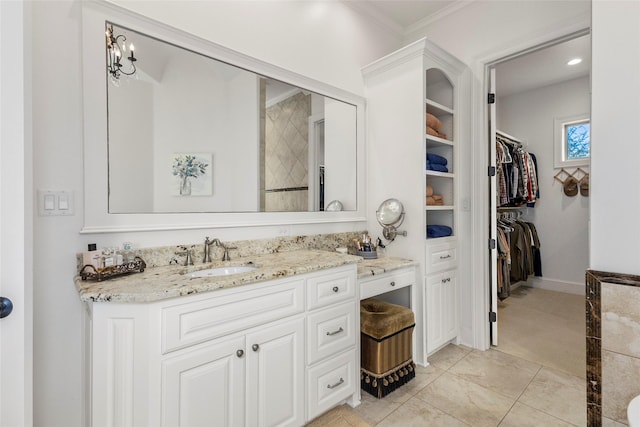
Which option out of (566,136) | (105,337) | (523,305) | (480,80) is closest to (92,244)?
(105,337)

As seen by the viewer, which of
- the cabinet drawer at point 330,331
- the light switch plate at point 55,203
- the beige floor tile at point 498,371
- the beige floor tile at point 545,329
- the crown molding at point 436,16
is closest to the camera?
the light switch plate at point 55,203

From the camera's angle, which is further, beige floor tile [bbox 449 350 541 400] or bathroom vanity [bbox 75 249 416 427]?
beige floor tile [bbox 449 350 541 400]

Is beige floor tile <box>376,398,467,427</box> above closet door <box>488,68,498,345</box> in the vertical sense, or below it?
below

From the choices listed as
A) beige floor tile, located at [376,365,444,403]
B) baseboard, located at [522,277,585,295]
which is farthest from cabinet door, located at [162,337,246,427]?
baseboard, located at [522,277,585,295]

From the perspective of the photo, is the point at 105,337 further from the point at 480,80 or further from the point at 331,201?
the point at 480,80

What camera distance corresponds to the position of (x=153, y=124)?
1672 millimetres

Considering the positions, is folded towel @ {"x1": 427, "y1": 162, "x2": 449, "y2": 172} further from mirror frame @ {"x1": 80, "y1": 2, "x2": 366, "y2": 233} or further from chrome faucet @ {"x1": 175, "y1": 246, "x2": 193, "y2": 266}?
chrome faucet @ {"x1": 175, "y1": 246, "x2": 193, "y2": 266}

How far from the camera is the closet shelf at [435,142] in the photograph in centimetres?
241

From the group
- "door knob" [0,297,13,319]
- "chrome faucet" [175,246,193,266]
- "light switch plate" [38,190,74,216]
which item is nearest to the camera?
"door knob" [0,297,13,319]

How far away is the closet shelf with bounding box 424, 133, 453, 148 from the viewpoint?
7.91ft

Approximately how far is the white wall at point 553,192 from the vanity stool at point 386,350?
355 centimetres

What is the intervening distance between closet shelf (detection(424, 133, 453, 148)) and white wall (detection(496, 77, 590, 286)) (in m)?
2.11

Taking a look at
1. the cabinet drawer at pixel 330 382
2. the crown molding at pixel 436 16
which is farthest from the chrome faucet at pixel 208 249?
the crown molding at pixel 436 16

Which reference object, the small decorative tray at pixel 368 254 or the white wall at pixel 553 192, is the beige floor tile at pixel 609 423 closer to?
the small decorative tray at pixel 368 254
